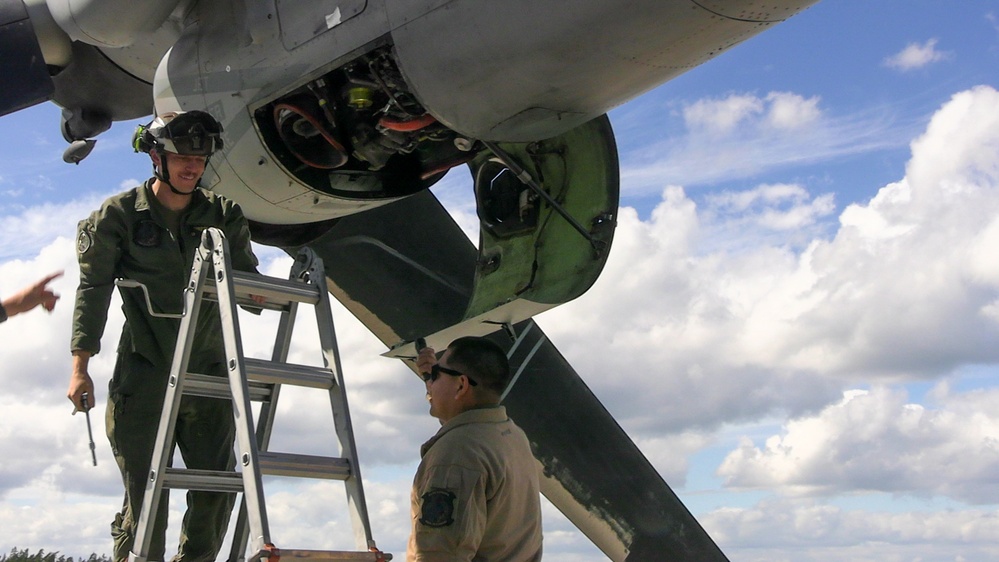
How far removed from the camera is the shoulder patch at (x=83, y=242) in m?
5.13

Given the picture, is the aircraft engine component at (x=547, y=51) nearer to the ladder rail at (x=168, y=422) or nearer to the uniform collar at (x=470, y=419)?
the ladder rail at (x=168, y=422)

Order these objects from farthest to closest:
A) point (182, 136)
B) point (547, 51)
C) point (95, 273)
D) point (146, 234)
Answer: point (146, 234)
point (182, 136)
point (95, 273)
point (547, 51)

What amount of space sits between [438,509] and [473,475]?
0.17 metres

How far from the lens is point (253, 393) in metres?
4.97

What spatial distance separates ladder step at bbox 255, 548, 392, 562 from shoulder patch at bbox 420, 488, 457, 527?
23.1 inches

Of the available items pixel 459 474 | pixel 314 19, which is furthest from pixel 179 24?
pixel 459 474

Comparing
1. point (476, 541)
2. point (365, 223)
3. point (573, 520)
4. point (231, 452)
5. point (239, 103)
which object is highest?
point (365, 223)

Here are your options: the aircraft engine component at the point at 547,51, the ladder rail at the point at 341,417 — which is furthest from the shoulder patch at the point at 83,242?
the aircraft engine component at the point at 547,51

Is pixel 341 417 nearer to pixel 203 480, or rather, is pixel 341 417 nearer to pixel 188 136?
pixel 203 480

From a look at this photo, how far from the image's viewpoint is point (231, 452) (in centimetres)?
547

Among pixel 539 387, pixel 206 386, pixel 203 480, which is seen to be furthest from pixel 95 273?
pixel 539 387

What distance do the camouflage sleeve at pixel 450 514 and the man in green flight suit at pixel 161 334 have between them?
1987 millimetres

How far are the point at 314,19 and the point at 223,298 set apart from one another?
177 cm

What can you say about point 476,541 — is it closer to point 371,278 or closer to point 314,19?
point 314,19
